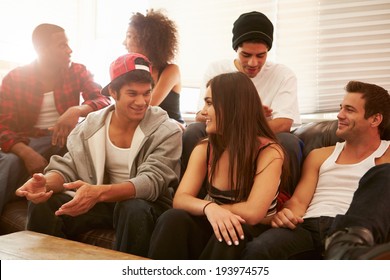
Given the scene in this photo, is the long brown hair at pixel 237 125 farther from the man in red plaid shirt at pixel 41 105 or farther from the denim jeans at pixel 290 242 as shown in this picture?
the man in red plaid shirt at pixel 41 105

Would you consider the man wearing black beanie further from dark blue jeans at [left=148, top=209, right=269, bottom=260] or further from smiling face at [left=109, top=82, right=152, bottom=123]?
dark blue jeans at [left=148, top=209, right=269, bottom=260]

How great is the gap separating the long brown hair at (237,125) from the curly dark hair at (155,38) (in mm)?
914

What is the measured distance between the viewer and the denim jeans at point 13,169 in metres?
1.93

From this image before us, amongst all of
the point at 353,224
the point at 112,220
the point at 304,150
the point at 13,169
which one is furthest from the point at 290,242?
the point at 13,169

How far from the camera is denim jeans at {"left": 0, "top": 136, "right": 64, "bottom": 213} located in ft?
6.34

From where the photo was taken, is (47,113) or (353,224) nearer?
(353,224)

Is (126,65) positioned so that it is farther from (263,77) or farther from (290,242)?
(290,242)

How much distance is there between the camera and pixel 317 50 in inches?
95.0

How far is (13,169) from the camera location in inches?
77.3

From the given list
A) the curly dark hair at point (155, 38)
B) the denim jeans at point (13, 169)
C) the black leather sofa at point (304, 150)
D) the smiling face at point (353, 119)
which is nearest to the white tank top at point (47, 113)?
the denim jeans at point (13, 169)

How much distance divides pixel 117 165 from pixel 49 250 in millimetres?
537

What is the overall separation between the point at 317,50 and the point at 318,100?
0.26 metres

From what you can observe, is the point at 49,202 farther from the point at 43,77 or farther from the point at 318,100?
the point at 318,100
